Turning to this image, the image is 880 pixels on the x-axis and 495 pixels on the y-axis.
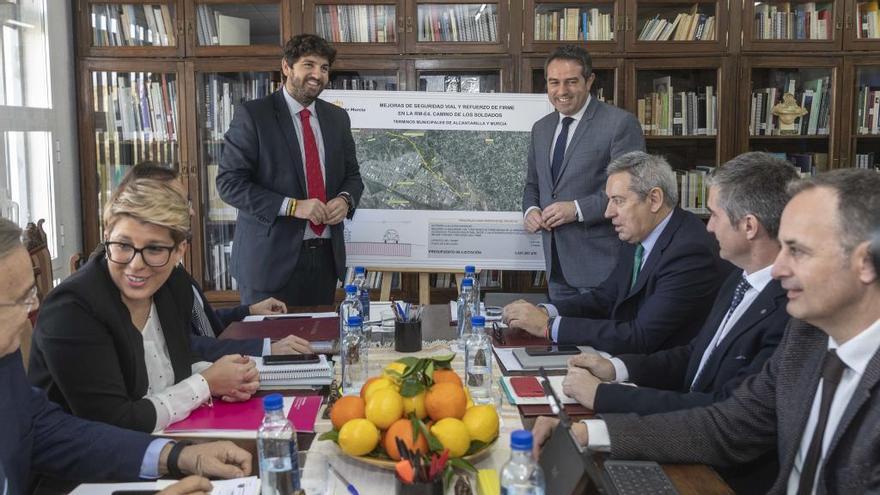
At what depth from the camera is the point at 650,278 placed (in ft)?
8.27

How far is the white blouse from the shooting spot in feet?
5.53

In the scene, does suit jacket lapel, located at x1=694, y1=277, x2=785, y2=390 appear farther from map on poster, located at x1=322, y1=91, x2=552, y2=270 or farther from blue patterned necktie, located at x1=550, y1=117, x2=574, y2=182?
map on poster, located at x1=322, y1=91, x2=552, y2=270

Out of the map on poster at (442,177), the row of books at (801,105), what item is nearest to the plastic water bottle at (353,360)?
the map on poster at (442,177)

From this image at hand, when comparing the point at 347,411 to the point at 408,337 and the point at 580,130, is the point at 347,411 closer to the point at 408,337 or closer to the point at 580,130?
the point at 408,337

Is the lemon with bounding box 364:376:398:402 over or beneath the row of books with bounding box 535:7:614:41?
beneath

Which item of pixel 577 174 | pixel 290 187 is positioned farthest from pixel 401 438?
pixel 577 174

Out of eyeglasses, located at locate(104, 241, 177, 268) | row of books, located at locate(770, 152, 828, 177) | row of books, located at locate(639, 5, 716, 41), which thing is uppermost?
row of books, located at locate(639, 5, 716, 41)

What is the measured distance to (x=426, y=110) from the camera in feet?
14.0

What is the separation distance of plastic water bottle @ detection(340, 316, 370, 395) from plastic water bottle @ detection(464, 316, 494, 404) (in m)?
0.27

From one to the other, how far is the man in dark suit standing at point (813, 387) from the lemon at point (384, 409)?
28cm

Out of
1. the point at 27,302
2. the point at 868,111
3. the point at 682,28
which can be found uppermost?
the point at 682,28

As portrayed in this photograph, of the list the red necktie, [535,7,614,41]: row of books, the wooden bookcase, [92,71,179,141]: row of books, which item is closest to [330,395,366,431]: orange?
the red necktie

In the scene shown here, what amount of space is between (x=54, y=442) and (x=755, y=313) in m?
1.50

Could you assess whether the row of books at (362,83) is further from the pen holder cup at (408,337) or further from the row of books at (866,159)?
the row of books at (866,159)
